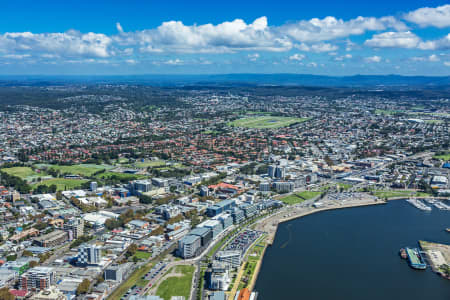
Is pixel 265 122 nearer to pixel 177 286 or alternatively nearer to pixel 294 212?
pixel 294 212

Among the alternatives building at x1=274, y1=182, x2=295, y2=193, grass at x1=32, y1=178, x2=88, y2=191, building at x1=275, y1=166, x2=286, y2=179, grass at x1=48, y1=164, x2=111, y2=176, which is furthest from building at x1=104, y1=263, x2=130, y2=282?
grass at x1=48, y1=164, x2=111, y2=176

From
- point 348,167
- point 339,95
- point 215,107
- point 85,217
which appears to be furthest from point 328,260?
point 339,95

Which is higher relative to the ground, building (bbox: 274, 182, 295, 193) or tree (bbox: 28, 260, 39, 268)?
building (bbox: 274, 182, 295, 193)

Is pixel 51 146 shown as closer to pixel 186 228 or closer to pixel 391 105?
pixel 186 228

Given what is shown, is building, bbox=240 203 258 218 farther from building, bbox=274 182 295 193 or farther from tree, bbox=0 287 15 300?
tree, bbox=0 287 15 300

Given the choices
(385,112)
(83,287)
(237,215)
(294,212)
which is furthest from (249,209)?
(385,112)

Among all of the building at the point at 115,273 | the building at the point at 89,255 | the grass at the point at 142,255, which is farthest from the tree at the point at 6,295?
the grass at the point at 142,255
